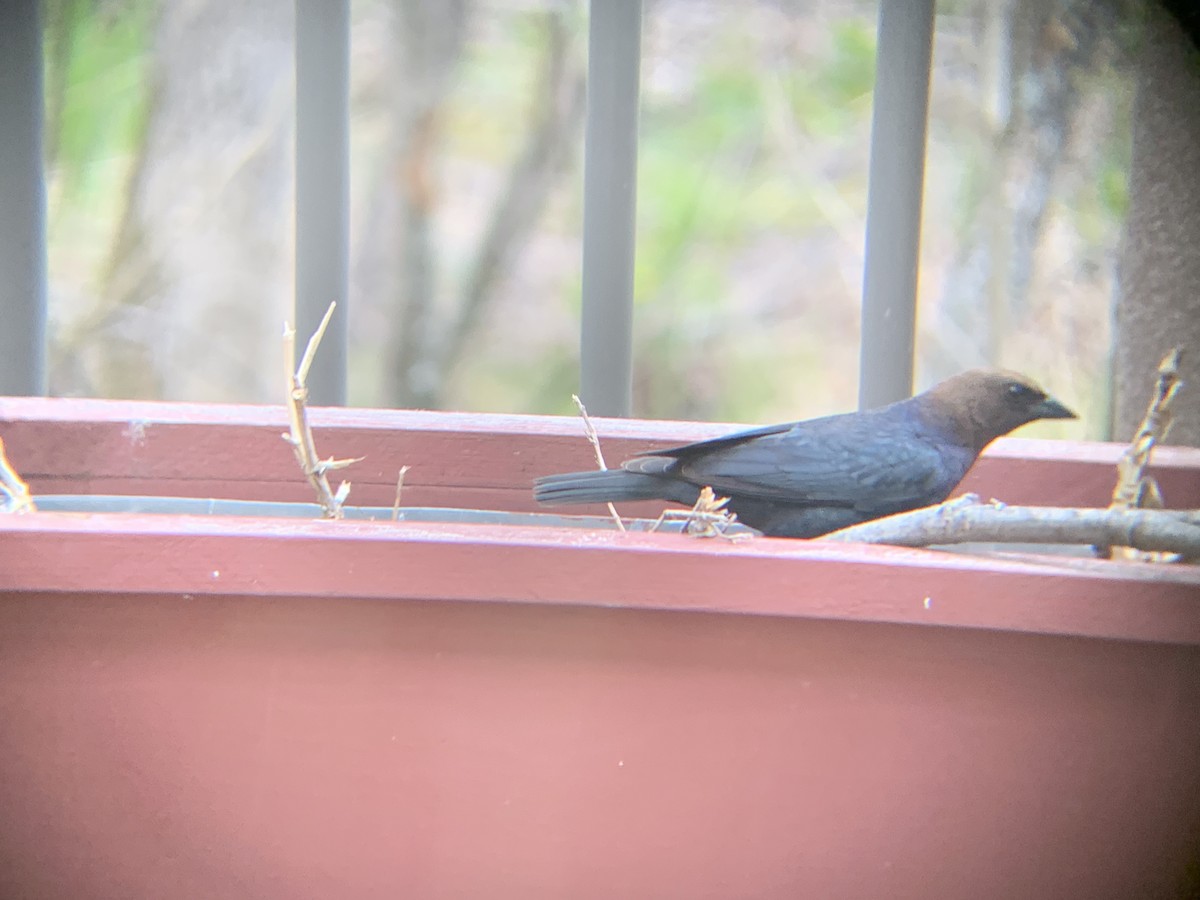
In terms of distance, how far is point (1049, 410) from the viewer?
7.96 feet

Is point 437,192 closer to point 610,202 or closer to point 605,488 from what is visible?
point 610,202

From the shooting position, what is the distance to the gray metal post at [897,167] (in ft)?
6.76

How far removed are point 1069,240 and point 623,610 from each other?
4.80 meters

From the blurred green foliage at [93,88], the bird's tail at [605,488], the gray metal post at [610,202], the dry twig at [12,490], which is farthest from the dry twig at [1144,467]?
the blurred green foliage at [93,88]

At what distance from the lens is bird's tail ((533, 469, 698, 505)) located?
1884mm

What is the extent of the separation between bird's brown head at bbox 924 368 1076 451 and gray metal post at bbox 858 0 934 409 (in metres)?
0.24

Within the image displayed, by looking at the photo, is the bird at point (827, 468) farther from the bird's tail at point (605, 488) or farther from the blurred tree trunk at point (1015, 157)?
the blurred tree trunk at point (1015, 157)

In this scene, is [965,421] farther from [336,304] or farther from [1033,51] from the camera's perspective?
[1033,51]

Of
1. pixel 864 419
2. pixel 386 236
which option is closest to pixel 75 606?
pixel 864 419

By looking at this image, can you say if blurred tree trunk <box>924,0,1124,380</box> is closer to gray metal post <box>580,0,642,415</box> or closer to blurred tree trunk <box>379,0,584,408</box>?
gray metal post <box>580,0,642,415</box>

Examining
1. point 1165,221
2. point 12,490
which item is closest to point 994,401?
point 1165,221

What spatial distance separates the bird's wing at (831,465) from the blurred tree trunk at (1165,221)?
412 mm

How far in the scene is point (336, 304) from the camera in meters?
2.13

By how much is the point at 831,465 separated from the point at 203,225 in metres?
5.09
